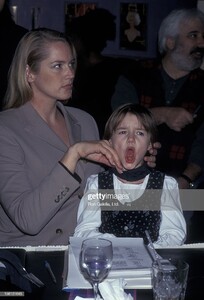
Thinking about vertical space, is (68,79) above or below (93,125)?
above

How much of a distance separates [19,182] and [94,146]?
0.95ft

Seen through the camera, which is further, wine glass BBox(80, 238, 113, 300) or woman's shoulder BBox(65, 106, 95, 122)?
woman's shoulder BBox(65, 106, 95, 122)

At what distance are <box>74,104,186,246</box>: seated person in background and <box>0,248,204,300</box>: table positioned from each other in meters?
0.25

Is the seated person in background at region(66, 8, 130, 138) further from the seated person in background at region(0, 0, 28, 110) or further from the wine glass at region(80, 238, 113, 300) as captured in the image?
the wine glass at region(80, 238, 113, 300)

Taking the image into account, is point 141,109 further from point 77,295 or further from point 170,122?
point 77,295

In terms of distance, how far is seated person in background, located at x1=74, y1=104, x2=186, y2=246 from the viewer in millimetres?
1888

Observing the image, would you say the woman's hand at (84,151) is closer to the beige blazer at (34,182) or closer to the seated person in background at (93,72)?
the beige blazer at (34,182)

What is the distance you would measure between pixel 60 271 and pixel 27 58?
888mm

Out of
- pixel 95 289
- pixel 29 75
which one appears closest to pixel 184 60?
pixel 29 75

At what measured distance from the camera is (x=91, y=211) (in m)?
1.89

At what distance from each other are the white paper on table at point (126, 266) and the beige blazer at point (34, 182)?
211 millimetres

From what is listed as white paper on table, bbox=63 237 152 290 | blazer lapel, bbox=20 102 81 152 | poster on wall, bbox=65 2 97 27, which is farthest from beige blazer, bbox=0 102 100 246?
poster on wall, bbox=65 2 97 27

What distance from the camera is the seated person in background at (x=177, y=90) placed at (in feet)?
8.46

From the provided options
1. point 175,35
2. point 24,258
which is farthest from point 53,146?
point 175,35
